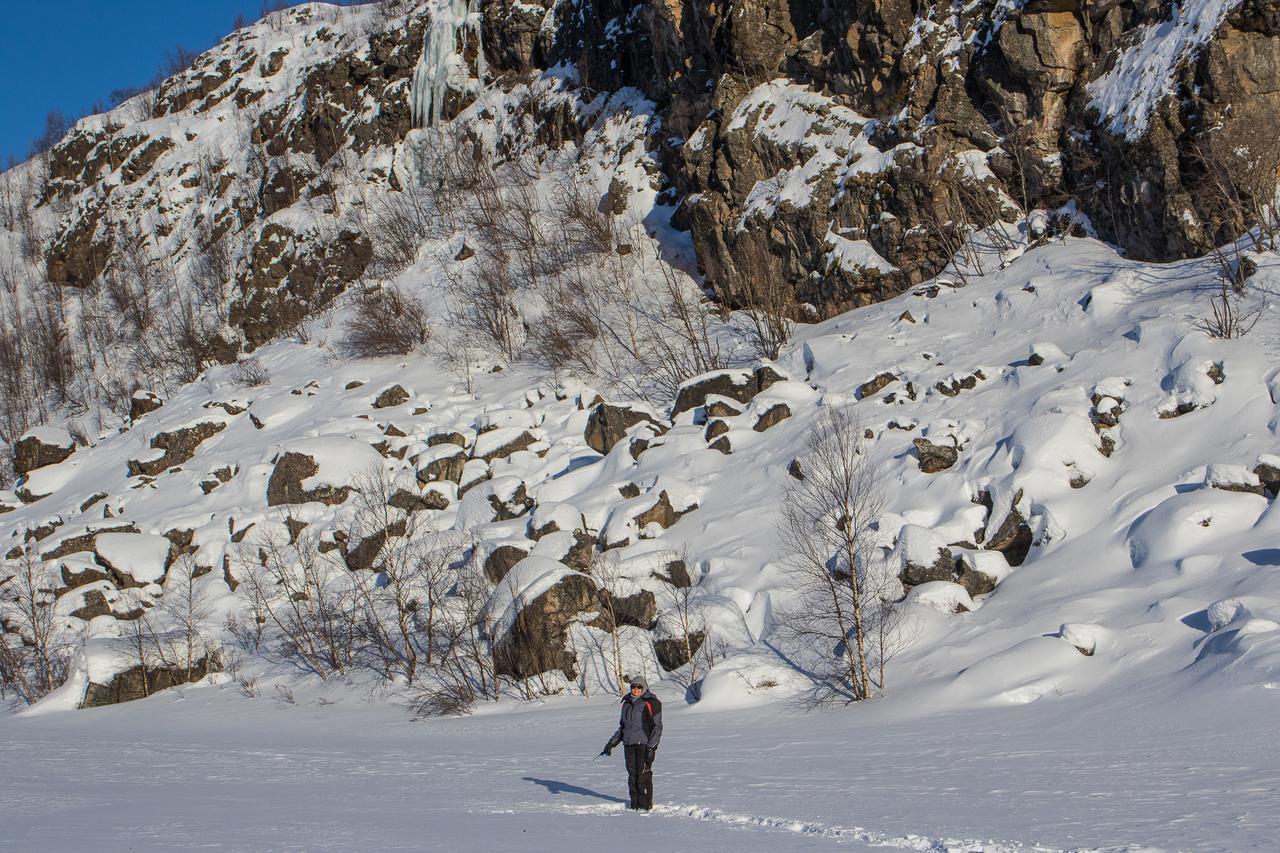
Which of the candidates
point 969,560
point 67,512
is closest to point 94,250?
point 67,512

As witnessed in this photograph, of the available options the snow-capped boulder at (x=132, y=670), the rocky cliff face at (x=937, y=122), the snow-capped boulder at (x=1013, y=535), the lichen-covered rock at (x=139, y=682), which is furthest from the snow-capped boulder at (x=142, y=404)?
the snow-capped boulder at (x=1013, y=535)

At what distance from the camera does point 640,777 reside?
10.3m

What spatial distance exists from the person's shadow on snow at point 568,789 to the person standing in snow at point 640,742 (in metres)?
0.90

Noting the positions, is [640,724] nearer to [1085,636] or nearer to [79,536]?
[1085,636]

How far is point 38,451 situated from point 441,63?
1293 inches

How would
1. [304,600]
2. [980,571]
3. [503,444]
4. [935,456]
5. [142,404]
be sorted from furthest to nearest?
[142,404], [503,444], [304,600], [935,456], [980,571]

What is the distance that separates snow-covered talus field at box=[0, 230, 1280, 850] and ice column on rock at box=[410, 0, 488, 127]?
2625cm

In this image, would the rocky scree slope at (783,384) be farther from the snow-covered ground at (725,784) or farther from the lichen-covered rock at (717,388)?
the snow-covered ground at (725,784)

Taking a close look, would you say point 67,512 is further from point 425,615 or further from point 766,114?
point 766,114

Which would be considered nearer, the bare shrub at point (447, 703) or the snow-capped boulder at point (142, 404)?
the bare shrub at point (447, 703)

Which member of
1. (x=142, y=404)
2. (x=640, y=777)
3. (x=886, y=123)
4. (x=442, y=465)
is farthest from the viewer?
(x=142, y=404)

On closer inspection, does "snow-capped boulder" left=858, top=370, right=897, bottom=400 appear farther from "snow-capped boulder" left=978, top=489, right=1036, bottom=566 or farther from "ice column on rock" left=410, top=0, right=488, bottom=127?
"ice column on rock" left=410, top=0, right=488, bottom=127

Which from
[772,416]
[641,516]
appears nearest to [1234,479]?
[772,416]

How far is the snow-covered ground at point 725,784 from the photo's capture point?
7.88 metres
